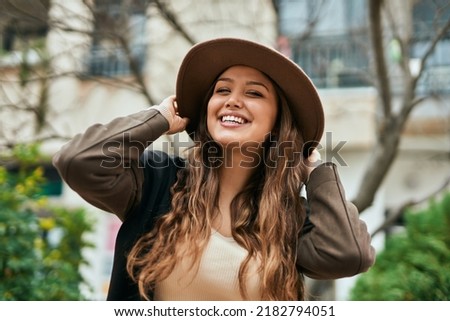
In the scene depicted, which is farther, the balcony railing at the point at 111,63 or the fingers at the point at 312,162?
the balcony railing at the point at 111,63

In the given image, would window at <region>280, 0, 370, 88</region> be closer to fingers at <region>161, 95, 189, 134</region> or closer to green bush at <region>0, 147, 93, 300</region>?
green bush at <region>0, 147, 93, 300</region>

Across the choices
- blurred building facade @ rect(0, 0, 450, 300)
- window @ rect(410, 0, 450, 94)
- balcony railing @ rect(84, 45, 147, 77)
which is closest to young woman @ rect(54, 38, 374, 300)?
window @ rect(410, 0, 450, 94)

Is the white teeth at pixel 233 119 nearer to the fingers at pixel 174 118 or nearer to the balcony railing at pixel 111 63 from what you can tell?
the fingers at pixel 174 118

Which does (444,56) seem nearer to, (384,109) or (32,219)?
(384,109)

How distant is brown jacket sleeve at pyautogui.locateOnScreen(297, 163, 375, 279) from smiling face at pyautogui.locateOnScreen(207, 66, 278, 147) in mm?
328

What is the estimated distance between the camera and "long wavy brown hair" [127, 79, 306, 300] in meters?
1.91

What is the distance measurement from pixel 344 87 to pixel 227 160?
6067 mm

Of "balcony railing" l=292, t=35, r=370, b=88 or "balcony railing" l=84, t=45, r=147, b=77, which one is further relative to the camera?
"balcony railing" l=84, t=45, r=147, b=77

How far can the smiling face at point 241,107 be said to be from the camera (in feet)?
6.72

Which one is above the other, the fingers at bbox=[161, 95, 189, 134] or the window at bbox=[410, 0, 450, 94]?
the window at bbox=[410, 0, 450, 94]

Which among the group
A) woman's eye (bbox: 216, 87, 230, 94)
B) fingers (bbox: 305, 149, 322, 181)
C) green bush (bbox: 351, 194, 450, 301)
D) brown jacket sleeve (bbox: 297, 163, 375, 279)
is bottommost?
green bush (bbox: 351, 194, 450, 301)

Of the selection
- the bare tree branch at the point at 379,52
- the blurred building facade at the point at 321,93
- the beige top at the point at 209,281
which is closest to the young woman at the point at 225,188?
the beige top at the point at 209,281

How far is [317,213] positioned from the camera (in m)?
2.00

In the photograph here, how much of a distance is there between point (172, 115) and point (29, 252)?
160cm
